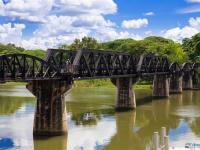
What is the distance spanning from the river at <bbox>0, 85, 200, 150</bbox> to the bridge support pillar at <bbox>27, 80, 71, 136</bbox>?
1529 mm

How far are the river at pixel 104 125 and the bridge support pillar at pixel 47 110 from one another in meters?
1.53

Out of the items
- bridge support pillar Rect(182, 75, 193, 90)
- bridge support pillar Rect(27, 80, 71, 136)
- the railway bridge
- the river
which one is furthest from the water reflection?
bridge support pillar Rect(182, 75, 193, 90)

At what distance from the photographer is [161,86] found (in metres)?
99.8

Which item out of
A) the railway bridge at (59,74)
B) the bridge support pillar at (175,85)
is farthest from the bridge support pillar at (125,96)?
the bridge support pillar at (175,85)

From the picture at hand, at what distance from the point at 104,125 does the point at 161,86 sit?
141ft

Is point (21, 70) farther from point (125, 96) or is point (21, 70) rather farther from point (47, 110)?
point (125, 96)

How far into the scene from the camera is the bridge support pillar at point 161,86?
9931cm

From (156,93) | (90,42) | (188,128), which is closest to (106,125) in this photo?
(188,128)

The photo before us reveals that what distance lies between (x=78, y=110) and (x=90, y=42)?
11244 cm

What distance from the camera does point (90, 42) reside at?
184m

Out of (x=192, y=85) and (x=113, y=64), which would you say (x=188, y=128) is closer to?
(x=113, y=64)

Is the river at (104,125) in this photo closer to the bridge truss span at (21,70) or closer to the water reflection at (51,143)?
the water reflection at (51,143)

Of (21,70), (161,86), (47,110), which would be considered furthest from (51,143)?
(161,86)

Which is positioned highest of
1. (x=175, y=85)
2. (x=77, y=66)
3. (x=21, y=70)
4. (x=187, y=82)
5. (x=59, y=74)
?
(x=77, y=66)
